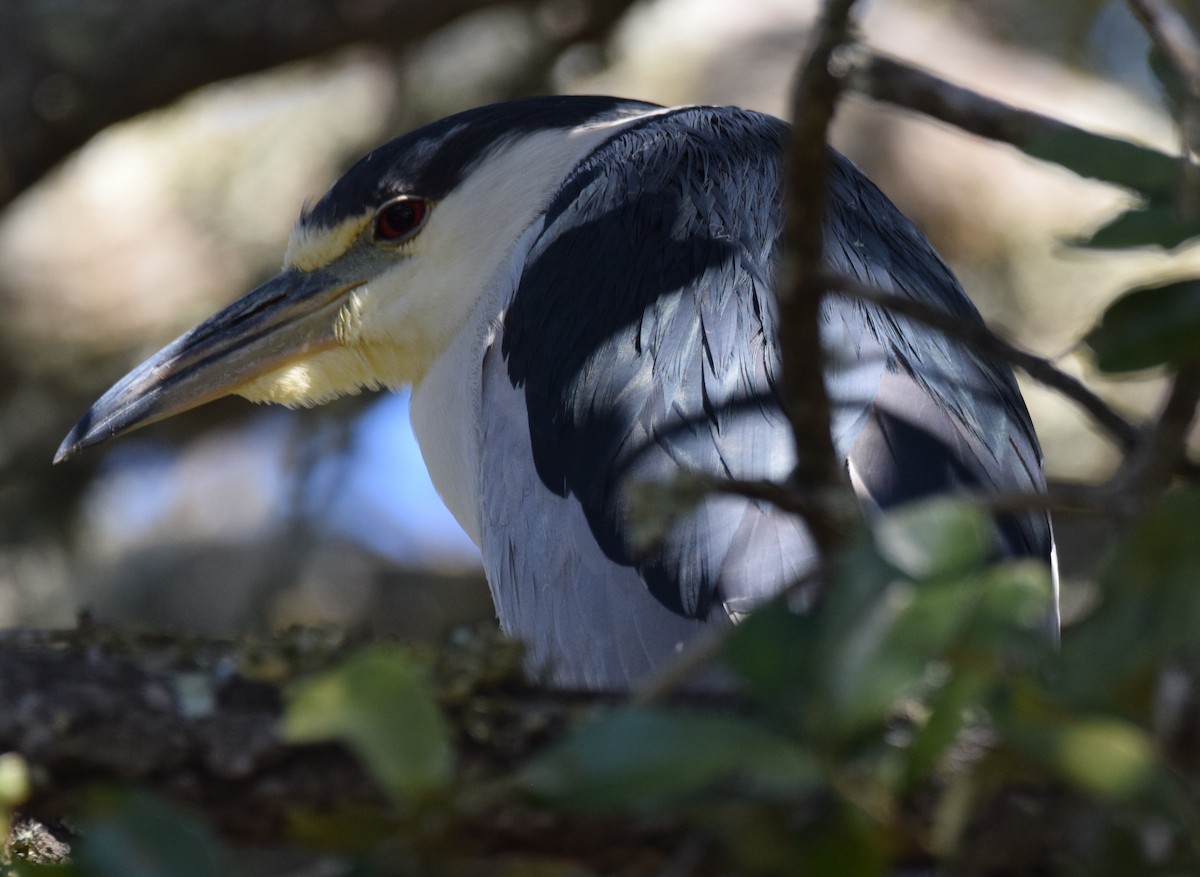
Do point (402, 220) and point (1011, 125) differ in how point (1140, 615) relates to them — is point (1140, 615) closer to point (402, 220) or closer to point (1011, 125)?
point (1011, 125)

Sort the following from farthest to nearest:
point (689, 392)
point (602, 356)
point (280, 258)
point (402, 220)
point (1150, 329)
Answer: point (280, 258)
point (402, 220)
point (602, 356)
point (689, 392)
point (1150, 329)

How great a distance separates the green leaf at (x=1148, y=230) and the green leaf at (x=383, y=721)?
0.50 meters

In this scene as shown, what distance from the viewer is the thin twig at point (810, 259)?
87cm

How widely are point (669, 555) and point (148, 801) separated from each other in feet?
3.52

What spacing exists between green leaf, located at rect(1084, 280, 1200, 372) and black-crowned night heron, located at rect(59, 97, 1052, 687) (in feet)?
1.52

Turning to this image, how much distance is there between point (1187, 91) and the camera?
93cm

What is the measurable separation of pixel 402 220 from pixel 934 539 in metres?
2.04

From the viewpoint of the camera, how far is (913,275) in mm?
2213

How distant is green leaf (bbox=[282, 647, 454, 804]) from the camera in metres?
0.71

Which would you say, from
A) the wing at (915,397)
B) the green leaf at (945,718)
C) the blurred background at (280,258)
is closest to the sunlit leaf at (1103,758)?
the green leaf at (945,718)

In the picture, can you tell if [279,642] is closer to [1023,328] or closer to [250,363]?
[250,363]

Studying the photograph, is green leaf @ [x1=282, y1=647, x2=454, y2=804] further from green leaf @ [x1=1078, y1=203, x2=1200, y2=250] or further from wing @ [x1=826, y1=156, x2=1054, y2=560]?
wing @ [x1=826, y1=156, x2=1054, y2=560]

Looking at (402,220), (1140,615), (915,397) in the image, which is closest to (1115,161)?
(1140,615)

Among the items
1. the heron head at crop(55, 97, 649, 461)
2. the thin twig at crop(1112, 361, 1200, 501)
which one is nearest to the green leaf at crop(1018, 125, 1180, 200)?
the thin twig at crop(1112, 361, 1200, 501)
